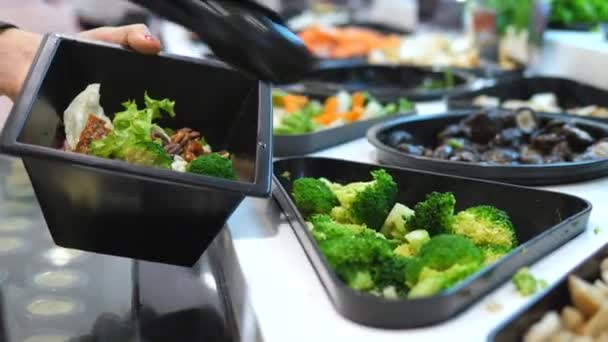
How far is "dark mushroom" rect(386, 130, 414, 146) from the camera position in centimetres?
170

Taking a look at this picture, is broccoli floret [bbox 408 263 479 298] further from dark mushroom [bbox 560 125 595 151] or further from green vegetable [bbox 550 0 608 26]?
green vegetable [bbox 550 0 608 26]

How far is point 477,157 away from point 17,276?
38.8 inches

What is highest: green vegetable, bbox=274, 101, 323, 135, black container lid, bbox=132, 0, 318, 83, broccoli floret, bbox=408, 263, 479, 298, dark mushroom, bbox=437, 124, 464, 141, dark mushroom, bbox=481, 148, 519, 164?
black container lid, bbox=132, 0, 318, 83

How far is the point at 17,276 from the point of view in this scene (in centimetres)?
131

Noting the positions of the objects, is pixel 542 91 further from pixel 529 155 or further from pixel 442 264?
pixel 442 264

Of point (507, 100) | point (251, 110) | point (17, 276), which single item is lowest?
point (17, 276)

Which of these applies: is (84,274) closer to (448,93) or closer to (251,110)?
Result: (251,110)

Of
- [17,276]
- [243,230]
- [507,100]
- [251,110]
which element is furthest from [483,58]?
[17,276]

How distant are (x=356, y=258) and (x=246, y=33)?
37 cm

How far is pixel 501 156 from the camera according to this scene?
159 cm

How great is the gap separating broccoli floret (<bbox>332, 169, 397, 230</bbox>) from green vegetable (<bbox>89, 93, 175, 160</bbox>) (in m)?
0.37

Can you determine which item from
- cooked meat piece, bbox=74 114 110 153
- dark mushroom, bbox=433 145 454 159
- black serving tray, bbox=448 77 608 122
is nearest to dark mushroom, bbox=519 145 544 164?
dark mushroom, bbox=433 145 454 159

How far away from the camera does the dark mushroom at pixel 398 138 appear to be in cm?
170

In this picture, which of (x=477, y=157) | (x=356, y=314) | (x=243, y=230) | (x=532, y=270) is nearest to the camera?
(x=356, y=314)
